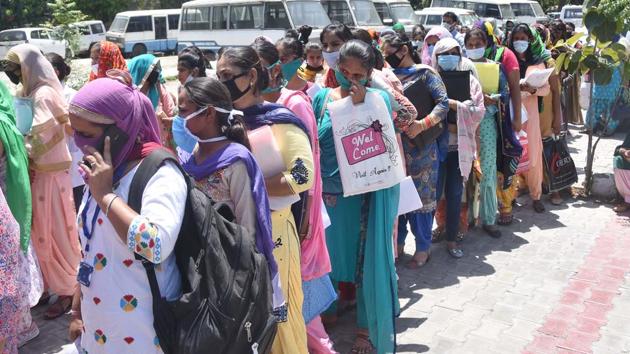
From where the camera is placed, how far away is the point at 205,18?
2130 cm

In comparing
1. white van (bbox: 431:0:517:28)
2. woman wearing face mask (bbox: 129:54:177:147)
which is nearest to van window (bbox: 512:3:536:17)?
white van (bbox: 431:0:517:28)

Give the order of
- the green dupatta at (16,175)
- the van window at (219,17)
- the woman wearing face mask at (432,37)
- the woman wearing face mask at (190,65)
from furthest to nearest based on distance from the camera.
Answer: the van window at (219,17)
the woman wearing face mask at (432,37)
the woman wearing face mask at (190,65)
the green dupatta at (16,175)

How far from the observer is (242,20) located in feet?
64.3

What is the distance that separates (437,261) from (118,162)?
364cm

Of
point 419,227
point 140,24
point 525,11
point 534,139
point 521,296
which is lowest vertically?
point 521,296

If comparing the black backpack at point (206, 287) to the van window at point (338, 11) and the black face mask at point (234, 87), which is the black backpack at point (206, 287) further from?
the van window at point (338, 11)

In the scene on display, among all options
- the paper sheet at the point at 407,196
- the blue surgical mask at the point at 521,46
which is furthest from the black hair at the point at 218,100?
the blue surgical mask at the point at 521,46

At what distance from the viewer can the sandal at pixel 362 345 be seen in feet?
12.5

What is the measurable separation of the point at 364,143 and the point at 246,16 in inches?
655

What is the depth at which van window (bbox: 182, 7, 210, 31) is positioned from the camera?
21.2 metres

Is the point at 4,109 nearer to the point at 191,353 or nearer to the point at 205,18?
the point at 191,353

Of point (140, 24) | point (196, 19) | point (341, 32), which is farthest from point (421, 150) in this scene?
point (140, 24)

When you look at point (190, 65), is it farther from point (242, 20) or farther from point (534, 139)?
point (242, 20)

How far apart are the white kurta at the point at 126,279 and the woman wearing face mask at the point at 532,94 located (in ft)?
16.0
